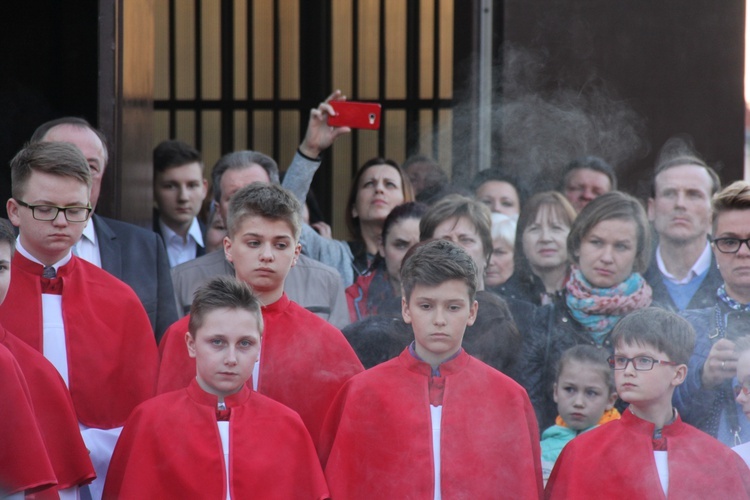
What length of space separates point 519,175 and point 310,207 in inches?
43.7

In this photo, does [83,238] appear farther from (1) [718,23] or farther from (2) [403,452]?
(1) [718,23]

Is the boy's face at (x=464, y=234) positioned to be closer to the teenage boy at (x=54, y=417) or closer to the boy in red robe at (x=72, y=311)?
the boy in red robe at (x=72, y=311)

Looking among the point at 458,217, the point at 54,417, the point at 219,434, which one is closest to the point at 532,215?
the point at 458,217

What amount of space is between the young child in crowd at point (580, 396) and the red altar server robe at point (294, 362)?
2.54 feet

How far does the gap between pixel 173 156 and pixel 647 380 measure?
280 cm

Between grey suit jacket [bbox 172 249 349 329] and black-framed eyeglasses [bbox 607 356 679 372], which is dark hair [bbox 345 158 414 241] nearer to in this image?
grey suit jacket [bbox 172 249 349 329]

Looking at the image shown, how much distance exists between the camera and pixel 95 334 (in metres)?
3.83

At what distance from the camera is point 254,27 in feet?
24.4

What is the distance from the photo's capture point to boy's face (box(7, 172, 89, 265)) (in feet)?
12.2

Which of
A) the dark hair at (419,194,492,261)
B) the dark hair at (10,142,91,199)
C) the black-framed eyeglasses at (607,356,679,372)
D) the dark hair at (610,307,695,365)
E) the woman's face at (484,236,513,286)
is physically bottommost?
the black-framed eyeglasses at (607,356,679,372)

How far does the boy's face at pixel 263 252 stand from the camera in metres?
3.85

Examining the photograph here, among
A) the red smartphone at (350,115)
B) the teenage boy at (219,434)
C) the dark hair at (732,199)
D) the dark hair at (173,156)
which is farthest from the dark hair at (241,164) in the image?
the dark hair at (732,199)

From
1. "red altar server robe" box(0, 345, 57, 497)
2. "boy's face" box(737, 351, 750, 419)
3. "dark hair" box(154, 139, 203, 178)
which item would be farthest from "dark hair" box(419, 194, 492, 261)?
"red altar server robe" box(0, 345, 57, 497)

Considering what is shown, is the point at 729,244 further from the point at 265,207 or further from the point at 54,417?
the point at 54,417
